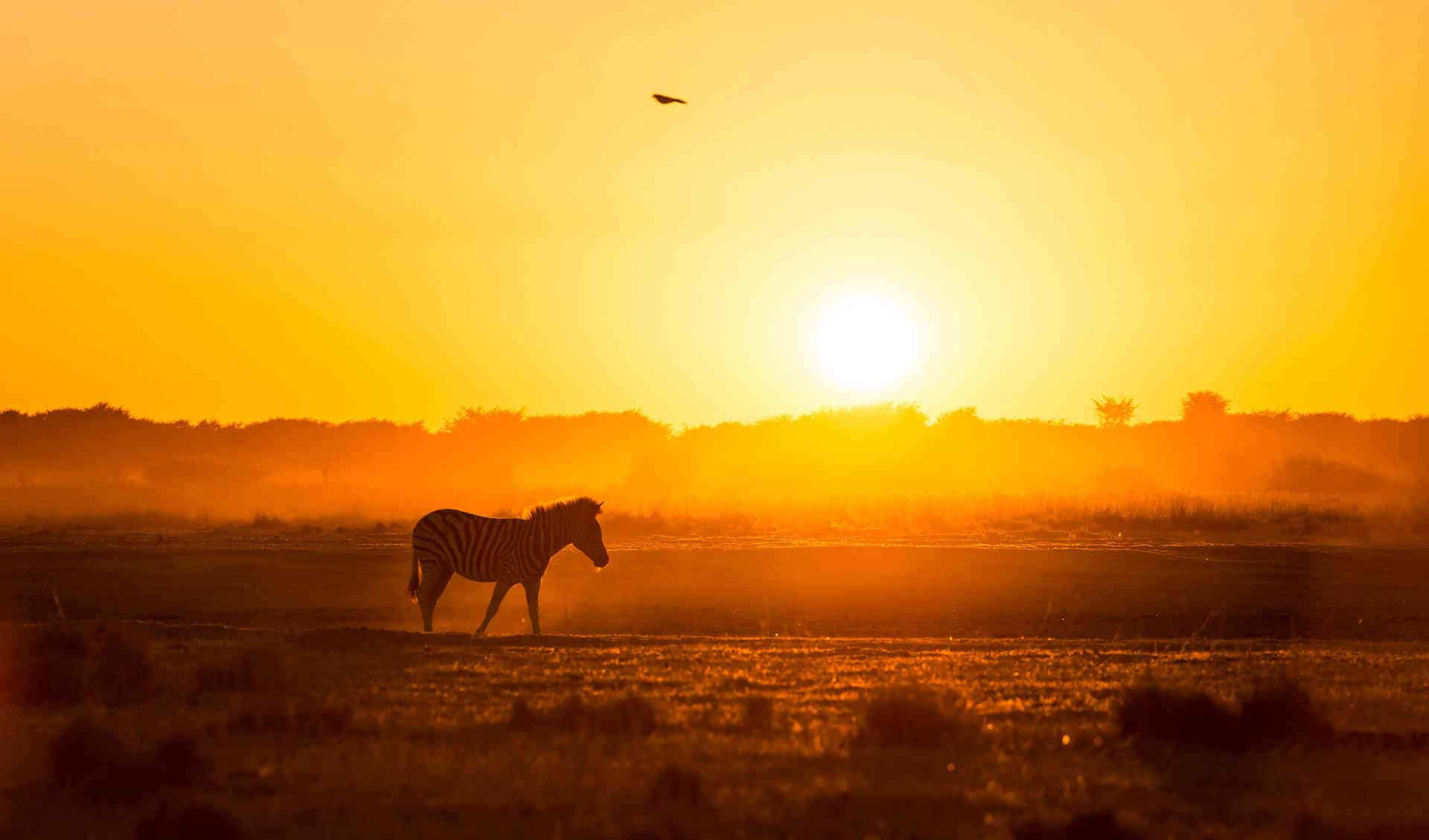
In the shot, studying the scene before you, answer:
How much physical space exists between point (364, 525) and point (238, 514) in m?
12.1

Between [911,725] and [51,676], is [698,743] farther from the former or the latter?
[51,676]

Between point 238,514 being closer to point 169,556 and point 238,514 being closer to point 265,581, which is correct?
point 169,556

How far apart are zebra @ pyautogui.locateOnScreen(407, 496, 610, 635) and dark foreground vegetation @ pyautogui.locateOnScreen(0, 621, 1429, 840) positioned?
225 inches

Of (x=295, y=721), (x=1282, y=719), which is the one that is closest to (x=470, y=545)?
(x=295, y=721)

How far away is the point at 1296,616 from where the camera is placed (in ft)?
91.9

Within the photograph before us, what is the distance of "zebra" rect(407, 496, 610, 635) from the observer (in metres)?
25.2

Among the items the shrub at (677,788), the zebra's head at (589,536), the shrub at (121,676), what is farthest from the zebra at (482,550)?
the shrub at (677,788)

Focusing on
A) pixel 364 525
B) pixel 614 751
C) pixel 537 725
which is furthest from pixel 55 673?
pixel 364 525

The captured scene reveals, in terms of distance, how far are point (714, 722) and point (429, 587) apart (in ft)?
41.1

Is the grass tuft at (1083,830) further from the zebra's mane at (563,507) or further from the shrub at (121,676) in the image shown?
the zebra's mane at (563,507)

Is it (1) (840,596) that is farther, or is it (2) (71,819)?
(1) (840,596)

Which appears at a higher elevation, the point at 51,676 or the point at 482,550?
the point at 482,550

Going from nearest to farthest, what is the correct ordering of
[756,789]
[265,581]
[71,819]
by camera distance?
[71,819], [756,789], [265,581]

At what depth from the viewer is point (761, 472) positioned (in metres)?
118
